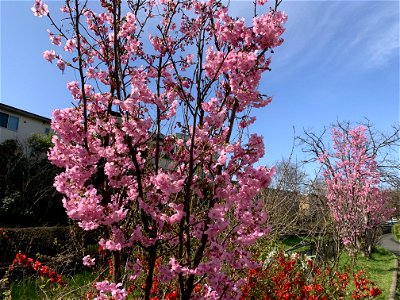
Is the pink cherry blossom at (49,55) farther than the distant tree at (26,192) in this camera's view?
No

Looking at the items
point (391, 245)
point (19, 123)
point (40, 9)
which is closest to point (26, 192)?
point (19, 123)

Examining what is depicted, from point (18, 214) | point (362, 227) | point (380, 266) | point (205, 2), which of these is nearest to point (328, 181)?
point (362, 227)

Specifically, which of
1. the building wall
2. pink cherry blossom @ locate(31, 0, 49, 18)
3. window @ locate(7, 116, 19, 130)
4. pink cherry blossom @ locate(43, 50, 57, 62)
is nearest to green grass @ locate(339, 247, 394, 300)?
pink cherry blossom @ locate(43, 50, 57, 62)

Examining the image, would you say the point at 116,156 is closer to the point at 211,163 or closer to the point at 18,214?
the point at 211,163

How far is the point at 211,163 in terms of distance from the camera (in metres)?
2.68

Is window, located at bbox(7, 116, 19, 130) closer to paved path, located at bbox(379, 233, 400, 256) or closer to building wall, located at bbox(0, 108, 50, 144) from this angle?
building wall, located at bbox(0, 108, 50, 144)

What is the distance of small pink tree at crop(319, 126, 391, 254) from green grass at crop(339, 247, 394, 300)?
0.62 metres

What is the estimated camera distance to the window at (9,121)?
68.7 ft

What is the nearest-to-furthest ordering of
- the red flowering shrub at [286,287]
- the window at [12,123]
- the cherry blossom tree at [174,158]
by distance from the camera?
the cherry blossom tree at [174,158] → the red flowering shrub at [286,287] → the window at [12,123]

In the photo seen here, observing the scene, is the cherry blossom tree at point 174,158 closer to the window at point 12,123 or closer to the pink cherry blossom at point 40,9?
the pink cherry blossom at point 40,9

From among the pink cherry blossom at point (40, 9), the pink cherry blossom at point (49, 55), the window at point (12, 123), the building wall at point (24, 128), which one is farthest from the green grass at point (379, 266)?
the window at point (12, 123)

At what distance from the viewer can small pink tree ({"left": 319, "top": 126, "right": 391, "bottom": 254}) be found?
46.4ft

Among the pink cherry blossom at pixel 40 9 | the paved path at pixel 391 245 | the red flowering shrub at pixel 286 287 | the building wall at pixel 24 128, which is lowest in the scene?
the paved path at pixel 391 245

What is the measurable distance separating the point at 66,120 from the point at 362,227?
14365 millimetres
